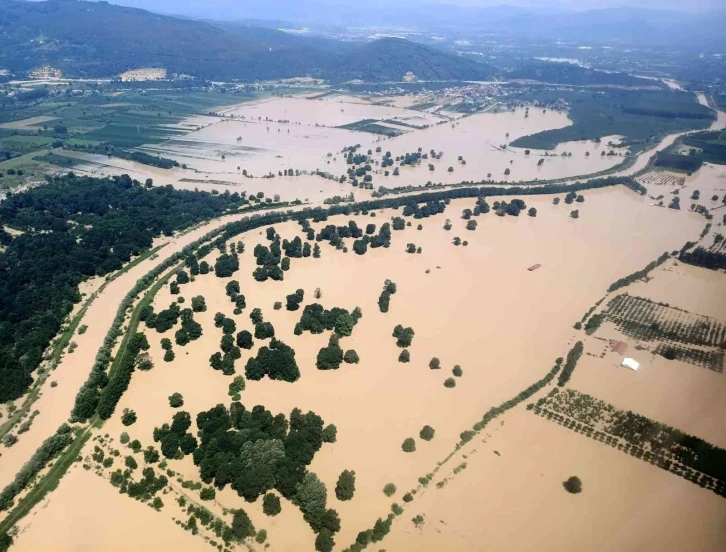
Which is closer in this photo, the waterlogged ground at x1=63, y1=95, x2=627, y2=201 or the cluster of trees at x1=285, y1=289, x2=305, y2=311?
the cluster of trees at x1=285, y1=289, x2=305, y2=311

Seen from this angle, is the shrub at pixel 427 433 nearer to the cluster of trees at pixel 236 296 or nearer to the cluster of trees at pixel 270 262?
the cluster of trees at pixel 236 296

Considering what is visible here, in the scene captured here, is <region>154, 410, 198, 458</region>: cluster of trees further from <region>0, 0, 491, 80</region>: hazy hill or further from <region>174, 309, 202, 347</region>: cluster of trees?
<region>0, 0, 491, 80</region>: hazy hill

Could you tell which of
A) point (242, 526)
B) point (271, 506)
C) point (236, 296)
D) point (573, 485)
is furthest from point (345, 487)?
point (236, 296)

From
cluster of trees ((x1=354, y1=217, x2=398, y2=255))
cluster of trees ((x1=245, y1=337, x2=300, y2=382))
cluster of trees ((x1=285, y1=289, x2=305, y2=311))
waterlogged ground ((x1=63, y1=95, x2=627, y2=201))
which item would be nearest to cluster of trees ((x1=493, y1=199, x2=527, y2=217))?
waterlogged ground ((x1=63, y1=95, x2=627, y2=201))

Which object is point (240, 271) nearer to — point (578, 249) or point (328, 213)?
point (328, 213)

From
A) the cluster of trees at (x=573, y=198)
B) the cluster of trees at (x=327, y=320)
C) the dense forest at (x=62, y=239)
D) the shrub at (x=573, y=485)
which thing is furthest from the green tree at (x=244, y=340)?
the cluster of trees at (x=573, y=198)

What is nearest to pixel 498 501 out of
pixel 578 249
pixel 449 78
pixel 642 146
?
pixel 578 249
